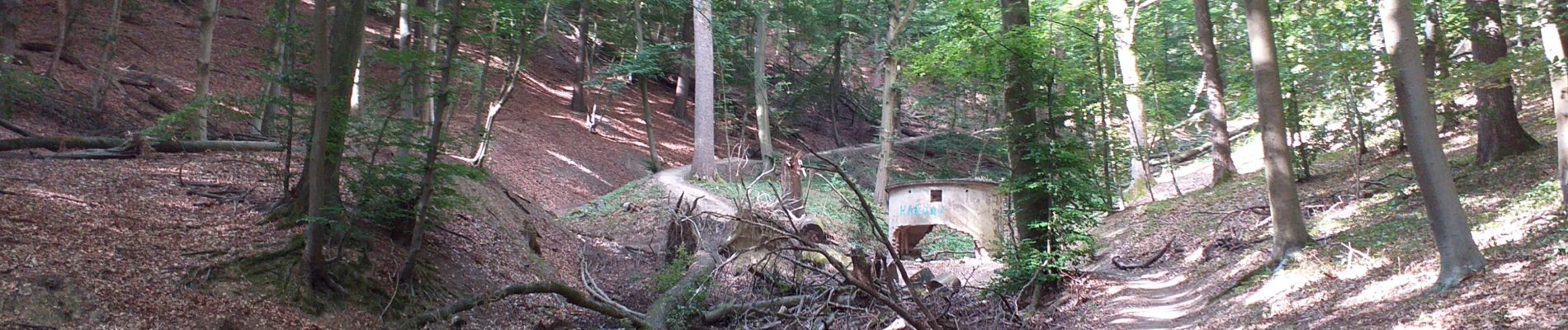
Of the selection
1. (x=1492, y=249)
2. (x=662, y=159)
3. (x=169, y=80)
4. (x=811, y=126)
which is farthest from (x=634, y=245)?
(x=811, y=126)

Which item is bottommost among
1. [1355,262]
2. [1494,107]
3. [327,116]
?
[1355,262]

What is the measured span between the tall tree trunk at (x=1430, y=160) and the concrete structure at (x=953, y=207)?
9244 millimetres

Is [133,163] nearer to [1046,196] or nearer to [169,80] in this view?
[169,80]

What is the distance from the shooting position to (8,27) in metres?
13.1

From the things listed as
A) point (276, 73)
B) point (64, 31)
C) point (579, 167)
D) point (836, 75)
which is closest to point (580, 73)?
point (579, 167)

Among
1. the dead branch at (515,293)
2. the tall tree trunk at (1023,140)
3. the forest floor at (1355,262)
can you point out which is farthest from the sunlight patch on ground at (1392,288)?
the dead branch at (515,293)

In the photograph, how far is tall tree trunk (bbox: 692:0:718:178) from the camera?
23734 millimetres

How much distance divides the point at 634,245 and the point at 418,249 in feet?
20.8

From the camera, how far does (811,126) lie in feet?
122

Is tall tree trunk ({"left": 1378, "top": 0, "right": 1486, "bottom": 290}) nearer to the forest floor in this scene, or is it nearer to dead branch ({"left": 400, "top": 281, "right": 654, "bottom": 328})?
the forest floor

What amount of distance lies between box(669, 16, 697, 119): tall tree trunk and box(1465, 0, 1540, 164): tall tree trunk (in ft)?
74.6

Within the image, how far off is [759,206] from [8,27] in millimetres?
10826

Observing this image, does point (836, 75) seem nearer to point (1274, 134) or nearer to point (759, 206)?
point (759, 206)

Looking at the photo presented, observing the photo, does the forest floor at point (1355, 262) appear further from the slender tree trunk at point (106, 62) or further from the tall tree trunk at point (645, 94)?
the slender tree trunk at point (106, 62)
